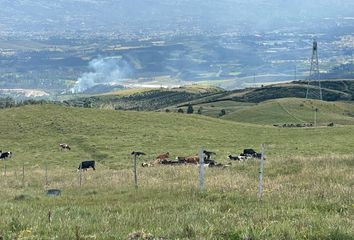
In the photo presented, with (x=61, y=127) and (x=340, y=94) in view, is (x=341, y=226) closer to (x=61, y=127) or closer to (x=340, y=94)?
(x=61, y=127)

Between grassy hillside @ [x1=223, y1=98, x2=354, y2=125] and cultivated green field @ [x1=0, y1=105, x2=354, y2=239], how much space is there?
43.5 m

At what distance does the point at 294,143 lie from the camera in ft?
157

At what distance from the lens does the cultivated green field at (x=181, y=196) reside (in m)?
9.73

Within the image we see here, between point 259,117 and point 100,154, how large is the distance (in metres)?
56.9

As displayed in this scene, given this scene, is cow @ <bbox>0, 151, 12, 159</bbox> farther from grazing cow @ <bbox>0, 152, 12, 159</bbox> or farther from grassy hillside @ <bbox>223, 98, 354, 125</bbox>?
grassy hillside @ <bbox>223, 98, 354, 125</bbox>

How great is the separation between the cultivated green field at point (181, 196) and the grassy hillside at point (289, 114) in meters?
43.5

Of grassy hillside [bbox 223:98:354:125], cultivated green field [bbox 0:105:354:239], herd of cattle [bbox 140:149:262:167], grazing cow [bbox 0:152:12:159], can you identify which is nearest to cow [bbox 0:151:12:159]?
grazing cow [bbox 0:152:12:159]

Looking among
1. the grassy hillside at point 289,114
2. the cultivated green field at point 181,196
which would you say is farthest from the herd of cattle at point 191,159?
the grassy hillside at point 289,114

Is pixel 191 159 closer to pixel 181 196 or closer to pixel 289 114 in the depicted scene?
pixel 181 196

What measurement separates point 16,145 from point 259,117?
55.4 meters

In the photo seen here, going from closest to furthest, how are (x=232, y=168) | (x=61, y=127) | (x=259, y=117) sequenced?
(x=232, y=168), (x=61, y=127), (x=259, y=117)

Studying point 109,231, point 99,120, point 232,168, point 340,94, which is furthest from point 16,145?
point 340,94

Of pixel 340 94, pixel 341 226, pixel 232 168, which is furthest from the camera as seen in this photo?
pixel 340 94

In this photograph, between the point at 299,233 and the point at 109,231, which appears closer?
the point at 299,233
